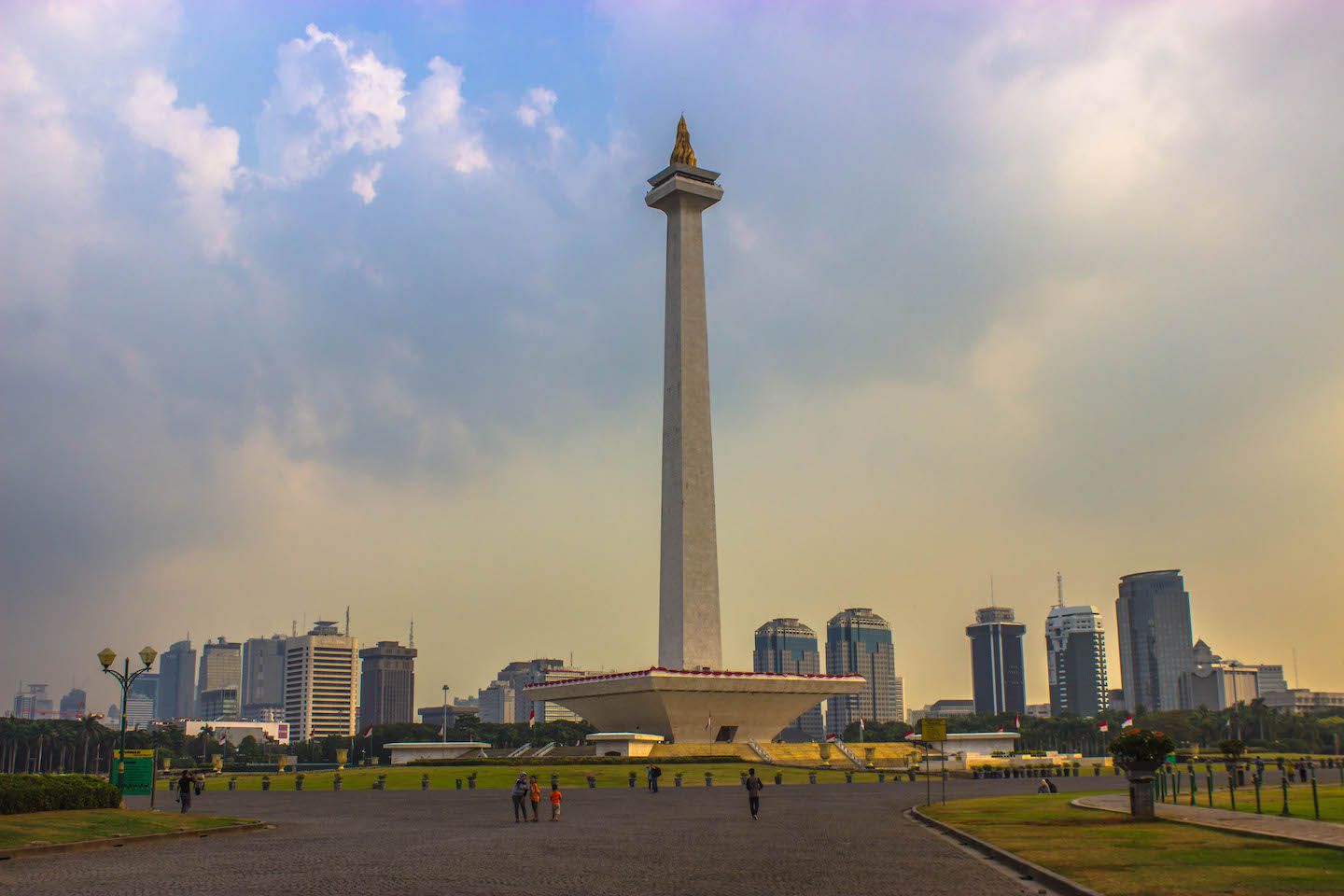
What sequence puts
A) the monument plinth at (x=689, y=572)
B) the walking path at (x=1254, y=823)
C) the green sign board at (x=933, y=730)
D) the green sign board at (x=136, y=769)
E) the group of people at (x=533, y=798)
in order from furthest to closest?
the monument plinth at (x=689, y=572) → the green sign board at (x=136, y=769) → the green sign board at (x=933, y=730) → the group of people at (x=533, y=798) → the walking path at (x=1254, y=823)

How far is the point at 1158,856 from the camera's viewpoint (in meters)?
20.9

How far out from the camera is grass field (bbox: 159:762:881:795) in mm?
58188

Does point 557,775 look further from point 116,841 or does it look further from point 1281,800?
point 116,841

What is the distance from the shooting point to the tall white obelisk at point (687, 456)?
7512 centimetres

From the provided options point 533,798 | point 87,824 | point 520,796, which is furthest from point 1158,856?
point 87,824

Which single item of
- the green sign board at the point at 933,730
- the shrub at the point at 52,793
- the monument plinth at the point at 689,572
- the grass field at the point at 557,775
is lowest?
the grass field at the point at 557,775

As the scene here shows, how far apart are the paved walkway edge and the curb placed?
57.0ft

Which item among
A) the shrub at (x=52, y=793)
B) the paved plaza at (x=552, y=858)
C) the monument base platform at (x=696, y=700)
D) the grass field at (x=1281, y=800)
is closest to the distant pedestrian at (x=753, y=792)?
the paved plaza at (x=552, y=858)

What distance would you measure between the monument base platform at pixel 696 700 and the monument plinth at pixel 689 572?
9 centimetres

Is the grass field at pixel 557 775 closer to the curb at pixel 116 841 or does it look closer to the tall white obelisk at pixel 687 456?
the tall white obelisk at pixel 687 456

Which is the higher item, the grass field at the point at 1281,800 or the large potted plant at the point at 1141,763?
the large potted plant at the point at 1141,763

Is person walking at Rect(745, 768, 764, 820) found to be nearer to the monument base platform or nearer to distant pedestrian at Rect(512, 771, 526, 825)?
distant pedestrian at Rect(512, 771, 526, 825)

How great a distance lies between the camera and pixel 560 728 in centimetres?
12988

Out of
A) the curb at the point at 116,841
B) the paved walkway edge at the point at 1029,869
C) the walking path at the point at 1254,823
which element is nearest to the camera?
the paved walkway edge at the point at 1029,869
